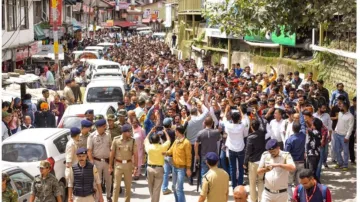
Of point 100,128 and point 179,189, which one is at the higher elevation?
point 100,128

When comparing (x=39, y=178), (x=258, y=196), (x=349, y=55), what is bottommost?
(x=258, y=196)

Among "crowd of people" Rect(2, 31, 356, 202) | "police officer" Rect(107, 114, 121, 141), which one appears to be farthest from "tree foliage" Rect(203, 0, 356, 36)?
"police officer" Rect(107, 114, 121, 141)

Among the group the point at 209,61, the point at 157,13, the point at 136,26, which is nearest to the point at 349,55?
the point at 209,61

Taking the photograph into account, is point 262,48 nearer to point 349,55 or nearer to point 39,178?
point 349,55

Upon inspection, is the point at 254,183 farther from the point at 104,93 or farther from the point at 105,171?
the point at 104,93

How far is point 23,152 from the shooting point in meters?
11.7

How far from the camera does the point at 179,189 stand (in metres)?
11.0

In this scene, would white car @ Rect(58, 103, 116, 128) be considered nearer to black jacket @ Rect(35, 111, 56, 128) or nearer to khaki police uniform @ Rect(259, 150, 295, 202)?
black jacket @ Rect(35, 111, 56, 128)

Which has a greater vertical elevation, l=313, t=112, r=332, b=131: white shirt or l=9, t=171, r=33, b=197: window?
l=313, t=112, r=332, b=131: white shirt

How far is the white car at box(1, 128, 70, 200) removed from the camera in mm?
11451

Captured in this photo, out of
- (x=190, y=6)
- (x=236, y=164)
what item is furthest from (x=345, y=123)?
(x=190, y=6)

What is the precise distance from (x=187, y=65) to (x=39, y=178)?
66.1 feet

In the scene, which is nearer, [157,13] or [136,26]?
[136,26]

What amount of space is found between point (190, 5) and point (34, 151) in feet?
112
